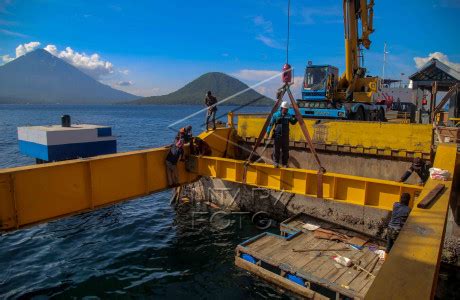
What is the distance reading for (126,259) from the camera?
1089 cm

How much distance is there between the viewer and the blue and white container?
49.7 ft

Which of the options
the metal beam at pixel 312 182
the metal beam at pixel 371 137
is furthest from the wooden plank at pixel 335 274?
the metal beam at pixel 371 137

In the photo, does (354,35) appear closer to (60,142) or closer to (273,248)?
(273,248)

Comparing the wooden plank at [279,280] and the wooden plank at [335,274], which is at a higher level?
the wooden plank at [335,274]

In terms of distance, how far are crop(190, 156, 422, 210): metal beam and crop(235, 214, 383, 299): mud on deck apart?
1873 mm

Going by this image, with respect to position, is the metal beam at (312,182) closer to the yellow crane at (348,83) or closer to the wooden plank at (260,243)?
the wooden plank at (260,243)

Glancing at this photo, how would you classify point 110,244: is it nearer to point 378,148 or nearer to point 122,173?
point 122,173

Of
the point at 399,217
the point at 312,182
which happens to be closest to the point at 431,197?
the point at 399,217

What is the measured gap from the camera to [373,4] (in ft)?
65.3

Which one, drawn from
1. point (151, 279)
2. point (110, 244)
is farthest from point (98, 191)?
point (110, 244)

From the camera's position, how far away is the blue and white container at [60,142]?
15156 mm

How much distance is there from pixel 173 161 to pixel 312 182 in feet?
14.3

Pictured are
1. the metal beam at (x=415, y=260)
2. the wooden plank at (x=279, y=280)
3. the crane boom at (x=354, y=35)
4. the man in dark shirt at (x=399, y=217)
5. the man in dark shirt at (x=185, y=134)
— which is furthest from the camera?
the crane boom at (x=354, y=35)

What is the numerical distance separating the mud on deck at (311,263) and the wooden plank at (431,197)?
11.1 ft
